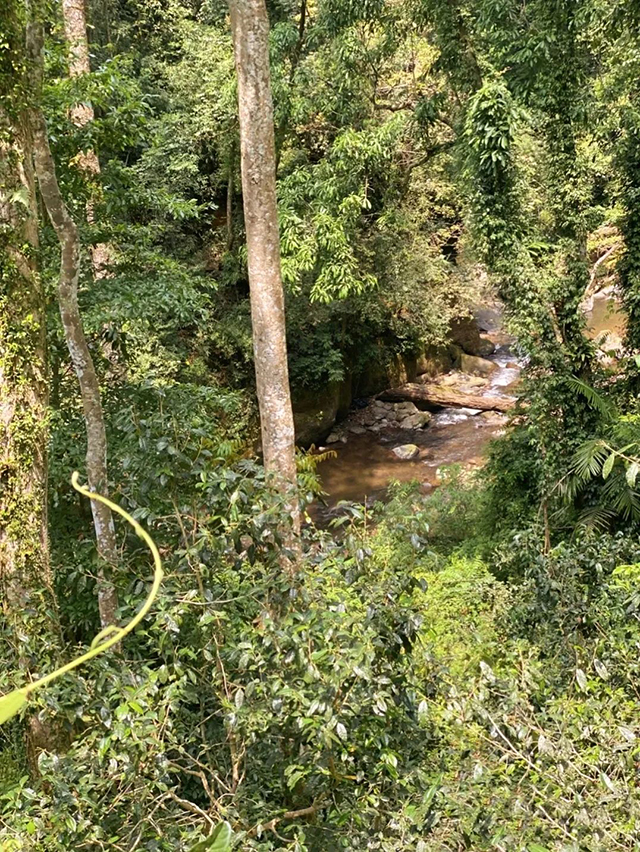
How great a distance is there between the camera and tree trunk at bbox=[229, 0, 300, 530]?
394 centimetres

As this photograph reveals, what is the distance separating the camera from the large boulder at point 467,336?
15.8 m

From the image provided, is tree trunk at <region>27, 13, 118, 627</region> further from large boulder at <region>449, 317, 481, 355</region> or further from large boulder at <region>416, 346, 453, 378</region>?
large boulder at <region>449, 317, 481, 355</region>

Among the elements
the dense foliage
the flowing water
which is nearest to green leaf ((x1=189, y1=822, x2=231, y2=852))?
Answer: the dense foliage

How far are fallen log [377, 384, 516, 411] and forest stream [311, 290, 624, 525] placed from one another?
0.48 feet

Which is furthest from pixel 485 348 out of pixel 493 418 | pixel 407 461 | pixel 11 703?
pixel 11 703

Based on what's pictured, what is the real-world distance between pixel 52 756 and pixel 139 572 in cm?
75

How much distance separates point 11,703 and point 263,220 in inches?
159

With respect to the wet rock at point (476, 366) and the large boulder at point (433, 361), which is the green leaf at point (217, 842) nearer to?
the large boulder at point (433, 361)

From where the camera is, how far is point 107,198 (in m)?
4.84

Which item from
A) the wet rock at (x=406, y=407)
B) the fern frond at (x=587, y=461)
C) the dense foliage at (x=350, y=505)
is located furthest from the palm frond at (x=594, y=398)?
the wet rock at (x=406, y=407)

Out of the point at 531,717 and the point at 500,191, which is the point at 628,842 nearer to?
the point at 531,717

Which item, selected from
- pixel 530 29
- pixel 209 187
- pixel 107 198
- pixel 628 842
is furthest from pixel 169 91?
pixel 628 842

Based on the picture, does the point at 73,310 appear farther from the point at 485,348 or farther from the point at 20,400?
the point at 485,348

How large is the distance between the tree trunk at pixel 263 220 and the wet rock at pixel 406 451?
7912 millimetres
